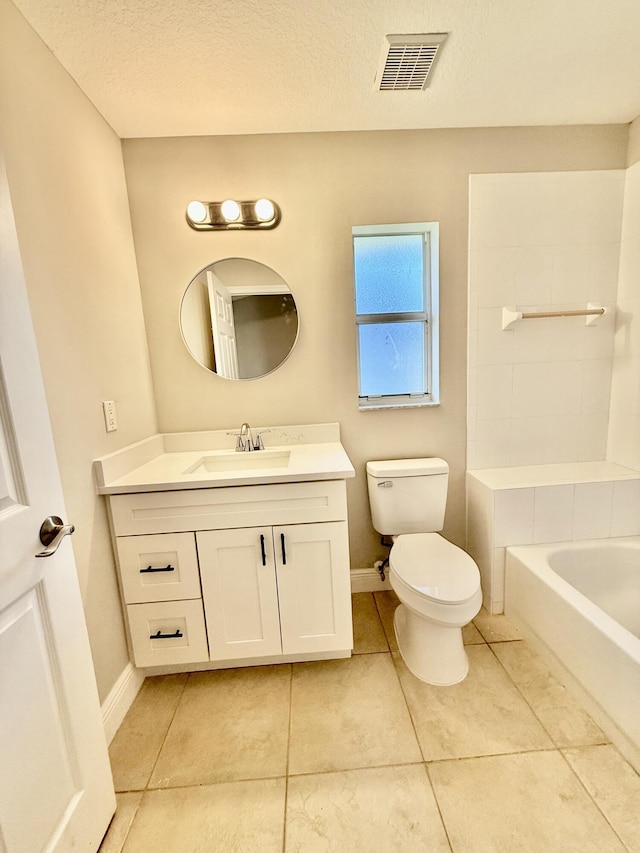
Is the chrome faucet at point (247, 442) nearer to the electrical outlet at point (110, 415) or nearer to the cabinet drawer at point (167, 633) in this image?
the electrical outlet at point (110, 415)

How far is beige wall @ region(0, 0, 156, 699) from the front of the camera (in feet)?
3.41

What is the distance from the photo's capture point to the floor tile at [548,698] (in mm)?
1191

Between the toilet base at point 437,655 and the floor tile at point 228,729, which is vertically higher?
the toilet base at point 437,655

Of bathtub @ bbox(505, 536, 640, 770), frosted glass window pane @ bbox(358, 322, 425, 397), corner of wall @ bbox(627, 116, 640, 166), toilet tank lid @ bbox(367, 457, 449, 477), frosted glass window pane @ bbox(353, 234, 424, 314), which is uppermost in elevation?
corner of wall @ bbox(627, 116, 640, 166)

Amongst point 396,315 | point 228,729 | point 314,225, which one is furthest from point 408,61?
point 228,729

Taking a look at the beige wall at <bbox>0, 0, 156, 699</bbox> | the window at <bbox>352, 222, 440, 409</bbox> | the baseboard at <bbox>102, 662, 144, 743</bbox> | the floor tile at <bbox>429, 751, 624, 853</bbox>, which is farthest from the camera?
the window at <bbox>352, 222, 440, 409</bbox>

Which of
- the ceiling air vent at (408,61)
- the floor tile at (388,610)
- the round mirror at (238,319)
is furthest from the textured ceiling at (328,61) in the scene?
the floor tile at (388,610)

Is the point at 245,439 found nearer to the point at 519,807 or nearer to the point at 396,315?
the point at 396,315

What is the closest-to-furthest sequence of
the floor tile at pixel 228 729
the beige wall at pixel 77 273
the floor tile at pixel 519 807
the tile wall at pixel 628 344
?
the floor tile at pixel 519 807
the beige wall at pixel 77 273
the floor tile at pixel 228 729
the tile wall at pixel 628 344

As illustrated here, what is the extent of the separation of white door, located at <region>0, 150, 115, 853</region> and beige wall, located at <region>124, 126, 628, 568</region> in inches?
38.9

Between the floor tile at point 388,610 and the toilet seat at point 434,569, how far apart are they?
43 centimetres

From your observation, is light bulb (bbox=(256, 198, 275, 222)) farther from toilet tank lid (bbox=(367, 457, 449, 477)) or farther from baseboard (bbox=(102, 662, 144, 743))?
baseboard (bbox=(102, 662, 144, 743))

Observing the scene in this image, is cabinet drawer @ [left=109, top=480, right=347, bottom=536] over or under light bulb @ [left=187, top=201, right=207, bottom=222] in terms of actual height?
under

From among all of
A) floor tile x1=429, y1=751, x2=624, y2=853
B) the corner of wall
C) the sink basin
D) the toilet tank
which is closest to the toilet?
the toilet tank
